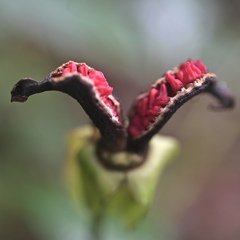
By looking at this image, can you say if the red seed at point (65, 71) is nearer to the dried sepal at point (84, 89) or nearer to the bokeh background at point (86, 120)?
the dried sepal at point (84, 89)

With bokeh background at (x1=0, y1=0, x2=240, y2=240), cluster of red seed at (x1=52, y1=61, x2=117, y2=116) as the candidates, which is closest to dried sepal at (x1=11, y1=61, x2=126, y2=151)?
cluster of red seed at (x1=52, y1=61, x2=117, y2=116)

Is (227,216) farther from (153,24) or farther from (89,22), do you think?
(89,22)

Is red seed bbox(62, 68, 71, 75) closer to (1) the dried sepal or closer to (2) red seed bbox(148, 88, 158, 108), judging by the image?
(1) the dried sepal

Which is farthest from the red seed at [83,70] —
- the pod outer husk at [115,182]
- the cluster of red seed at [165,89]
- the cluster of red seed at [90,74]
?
the pod outer husk at [115,182]

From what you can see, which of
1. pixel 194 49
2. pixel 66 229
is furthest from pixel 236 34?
pixel 66 229

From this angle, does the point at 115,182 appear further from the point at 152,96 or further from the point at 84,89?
the point at 84,89
